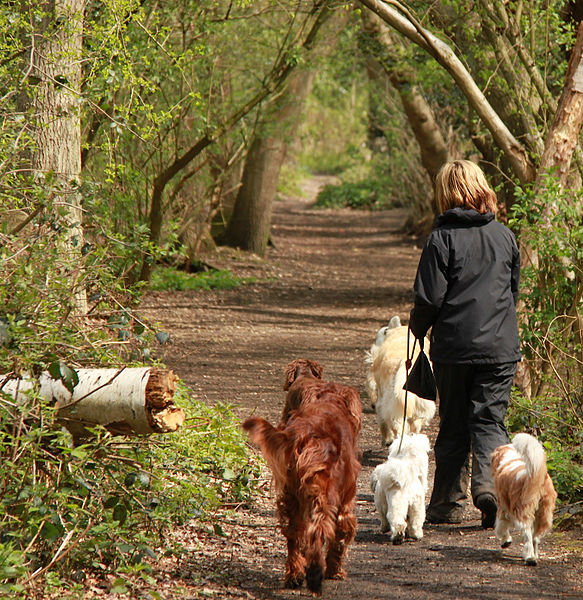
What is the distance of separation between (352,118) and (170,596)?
1789 inches

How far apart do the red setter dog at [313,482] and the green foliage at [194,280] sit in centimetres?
1165

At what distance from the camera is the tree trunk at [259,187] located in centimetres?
1988

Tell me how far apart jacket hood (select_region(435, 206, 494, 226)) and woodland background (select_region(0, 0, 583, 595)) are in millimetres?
1309

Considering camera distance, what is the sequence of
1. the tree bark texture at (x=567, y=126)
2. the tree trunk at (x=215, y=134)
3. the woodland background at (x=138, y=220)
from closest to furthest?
the woodland background at (x=138, y=220)
the tree bark texture at (x=567, y=126)
the tree trunk at (x=215, y=134)

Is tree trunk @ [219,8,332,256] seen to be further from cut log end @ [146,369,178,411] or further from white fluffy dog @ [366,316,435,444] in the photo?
cut log end @ [146,369,178,411]

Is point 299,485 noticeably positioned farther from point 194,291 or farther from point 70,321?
point 194,291

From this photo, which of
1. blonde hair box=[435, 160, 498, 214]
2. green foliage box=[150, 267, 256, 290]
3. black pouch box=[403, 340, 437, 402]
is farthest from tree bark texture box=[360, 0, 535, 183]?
green foliage box=[150, 267, 256, 290]

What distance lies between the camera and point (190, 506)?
5.19m

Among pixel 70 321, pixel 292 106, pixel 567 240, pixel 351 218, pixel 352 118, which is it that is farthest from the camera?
pixel 352 118

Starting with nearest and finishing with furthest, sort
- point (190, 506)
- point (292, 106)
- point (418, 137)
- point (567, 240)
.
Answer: point (190, 506) < point (567, 240) < point (418, 137) < point (292, 106)

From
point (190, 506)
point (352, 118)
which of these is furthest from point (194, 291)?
point (352, 118)

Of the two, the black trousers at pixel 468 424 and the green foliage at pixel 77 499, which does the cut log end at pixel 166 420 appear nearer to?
the green foliage at pixel 77 499

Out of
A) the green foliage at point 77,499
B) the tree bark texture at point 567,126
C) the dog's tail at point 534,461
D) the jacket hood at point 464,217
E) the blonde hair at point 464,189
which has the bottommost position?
the green foliage at point 77,499

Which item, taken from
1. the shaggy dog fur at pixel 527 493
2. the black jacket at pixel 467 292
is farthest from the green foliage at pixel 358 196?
the shaggy dog fur at pixel 527 493
